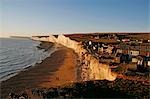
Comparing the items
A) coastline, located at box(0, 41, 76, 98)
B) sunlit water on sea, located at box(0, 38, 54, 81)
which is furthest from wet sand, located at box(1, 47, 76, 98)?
sunlit water on sea, located at box(0, 38, 54, 81)

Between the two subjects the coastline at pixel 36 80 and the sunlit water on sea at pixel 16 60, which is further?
the sunlit water on sea at pixel 16 60

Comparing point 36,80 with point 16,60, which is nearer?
point 36,80

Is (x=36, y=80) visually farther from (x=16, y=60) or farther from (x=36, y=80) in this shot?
(x=16, y=60)

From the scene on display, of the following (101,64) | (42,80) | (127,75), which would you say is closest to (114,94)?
(127,75)

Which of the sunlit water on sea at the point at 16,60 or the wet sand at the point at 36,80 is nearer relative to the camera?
the wet sand at the point at 36,80

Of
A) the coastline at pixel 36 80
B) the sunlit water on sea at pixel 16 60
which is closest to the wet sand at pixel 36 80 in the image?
the coastline at pixel 36 80

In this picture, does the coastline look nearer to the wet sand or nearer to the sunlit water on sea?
the wet sand

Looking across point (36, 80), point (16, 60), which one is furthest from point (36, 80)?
point (16, 60)

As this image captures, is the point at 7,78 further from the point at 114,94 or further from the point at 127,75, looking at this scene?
the point at 114,94

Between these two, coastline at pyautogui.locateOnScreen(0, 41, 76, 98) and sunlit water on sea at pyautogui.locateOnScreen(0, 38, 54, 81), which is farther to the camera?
sunlit water on sea at pyautogui.locateOnScreen(0, 38, 54, 81)

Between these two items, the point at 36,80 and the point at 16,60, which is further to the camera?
the point at 16,60

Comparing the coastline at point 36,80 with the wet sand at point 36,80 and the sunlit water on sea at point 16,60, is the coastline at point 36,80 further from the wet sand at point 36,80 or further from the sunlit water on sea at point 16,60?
the sunlit water on sea at point 16,60
